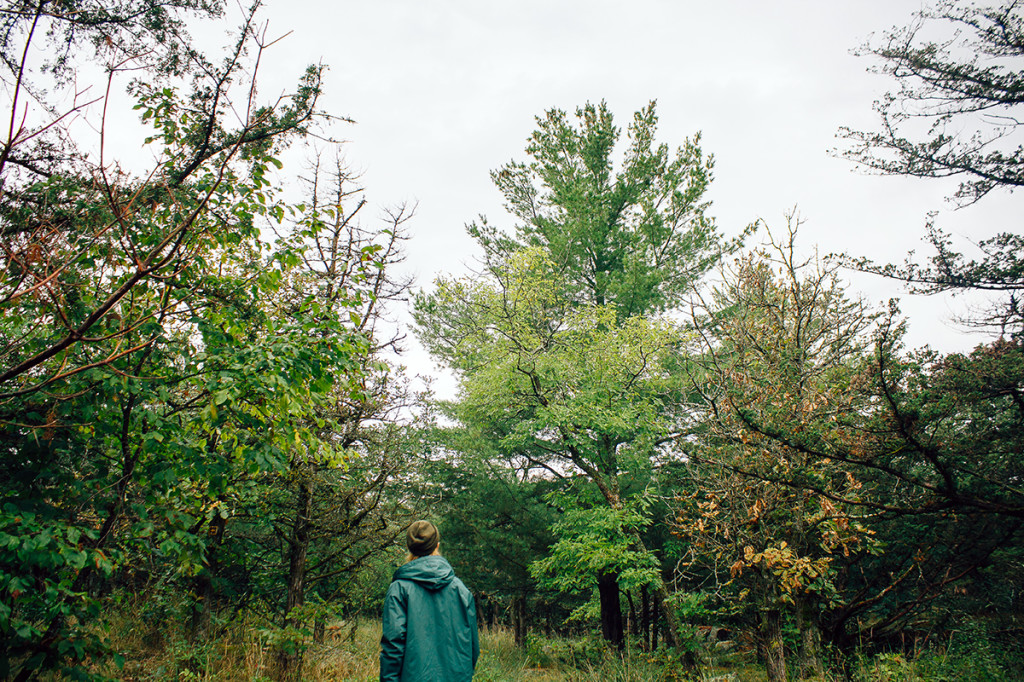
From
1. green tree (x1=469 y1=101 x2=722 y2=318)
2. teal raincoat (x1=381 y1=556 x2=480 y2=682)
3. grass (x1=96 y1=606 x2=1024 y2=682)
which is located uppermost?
green tree (x1=469 y1=101 x2=722 y2=318)

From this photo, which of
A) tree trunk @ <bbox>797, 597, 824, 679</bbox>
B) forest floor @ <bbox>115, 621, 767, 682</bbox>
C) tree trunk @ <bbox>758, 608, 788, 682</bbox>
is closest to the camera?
forest floor @ <bbox>115, 621, 767, 682</bbox>

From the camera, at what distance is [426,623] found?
2.80 meters

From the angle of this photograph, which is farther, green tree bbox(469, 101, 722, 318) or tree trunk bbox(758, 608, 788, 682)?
green tree bbox(469, 101, 722, 318)

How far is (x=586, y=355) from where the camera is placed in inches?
404

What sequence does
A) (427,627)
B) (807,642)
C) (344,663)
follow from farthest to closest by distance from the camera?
(344,663) → (807,642) → (427,627)

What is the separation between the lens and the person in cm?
271

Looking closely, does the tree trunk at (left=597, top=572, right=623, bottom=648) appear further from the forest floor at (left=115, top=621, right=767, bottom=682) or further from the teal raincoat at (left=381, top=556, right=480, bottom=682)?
the teal raincoat at (left=381, top=556, right=480, bottom=682)

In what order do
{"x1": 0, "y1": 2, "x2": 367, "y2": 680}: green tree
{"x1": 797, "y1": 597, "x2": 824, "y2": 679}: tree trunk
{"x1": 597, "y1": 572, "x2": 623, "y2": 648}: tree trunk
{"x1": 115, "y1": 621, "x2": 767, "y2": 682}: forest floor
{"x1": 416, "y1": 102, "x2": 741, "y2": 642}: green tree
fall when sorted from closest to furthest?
{"x1": 0, "y1": 2, "x2": 367, "y2": 680}: green tree, {"x1": 115, "y1": 621, "x2": 767, "y2": 682}: forest floor, {"x1": 797, "y1": 597, "x2": 824, "y2": 679}: tree trunk, {"x1": 416, "y1": 102, "x2": 741, "y2": 642}: green tree, {"x1": 597, "y1": 572, "x2": 623, "y2": 648}: tree trunk

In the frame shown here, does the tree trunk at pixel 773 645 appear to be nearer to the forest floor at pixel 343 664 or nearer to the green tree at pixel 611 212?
the forest floor at pixel 343 664

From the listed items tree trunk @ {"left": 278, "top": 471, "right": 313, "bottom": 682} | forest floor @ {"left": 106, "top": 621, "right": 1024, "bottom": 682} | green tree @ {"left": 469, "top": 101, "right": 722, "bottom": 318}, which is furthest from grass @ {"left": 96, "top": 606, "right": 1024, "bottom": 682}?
green tree @ {"left": 469, "top": 101, "right": 722, "bottom": 318}

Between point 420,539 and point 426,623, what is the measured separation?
450 millimetres

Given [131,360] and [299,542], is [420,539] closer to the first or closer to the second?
[131,360]

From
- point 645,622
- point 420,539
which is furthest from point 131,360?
point 645,622

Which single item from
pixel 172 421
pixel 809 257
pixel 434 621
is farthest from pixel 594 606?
pixel 172 421
